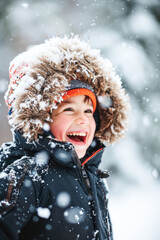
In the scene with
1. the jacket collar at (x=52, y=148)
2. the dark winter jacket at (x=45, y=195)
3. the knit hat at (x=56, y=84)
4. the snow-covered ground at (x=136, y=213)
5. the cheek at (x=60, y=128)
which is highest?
the knit hat at (x=56, y=84)

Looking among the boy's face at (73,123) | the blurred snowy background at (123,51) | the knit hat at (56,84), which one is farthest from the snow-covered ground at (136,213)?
the boy's face at (73,123)

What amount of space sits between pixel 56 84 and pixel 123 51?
3.90 meters

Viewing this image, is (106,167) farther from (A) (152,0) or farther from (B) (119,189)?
(A) (152,0)

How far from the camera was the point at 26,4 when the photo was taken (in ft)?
17.0

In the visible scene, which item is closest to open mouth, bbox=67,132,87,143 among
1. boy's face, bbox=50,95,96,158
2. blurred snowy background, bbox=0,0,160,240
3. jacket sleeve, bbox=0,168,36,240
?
boy's face, bbox=50,95,96,158

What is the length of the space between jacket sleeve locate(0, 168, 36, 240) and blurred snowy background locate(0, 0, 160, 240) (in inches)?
166

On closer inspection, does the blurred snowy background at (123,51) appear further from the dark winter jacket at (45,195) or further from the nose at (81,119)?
the dark winter jacket at (45,195)

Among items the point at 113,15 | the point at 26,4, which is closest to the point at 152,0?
the point at 113,15

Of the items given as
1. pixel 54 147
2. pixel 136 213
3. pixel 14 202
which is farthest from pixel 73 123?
pixel 136 213

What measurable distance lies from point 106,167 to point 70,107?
4.55 m

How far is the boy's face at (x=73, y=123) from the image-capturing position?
1.84 meters

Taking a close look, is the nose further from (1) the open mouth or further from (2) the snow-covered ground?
(2) the snow-covered ground

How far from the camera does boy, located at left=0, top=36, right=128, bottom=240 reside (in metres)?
1.42

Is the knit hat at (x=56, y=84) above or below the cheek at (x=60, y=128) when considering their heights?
above
